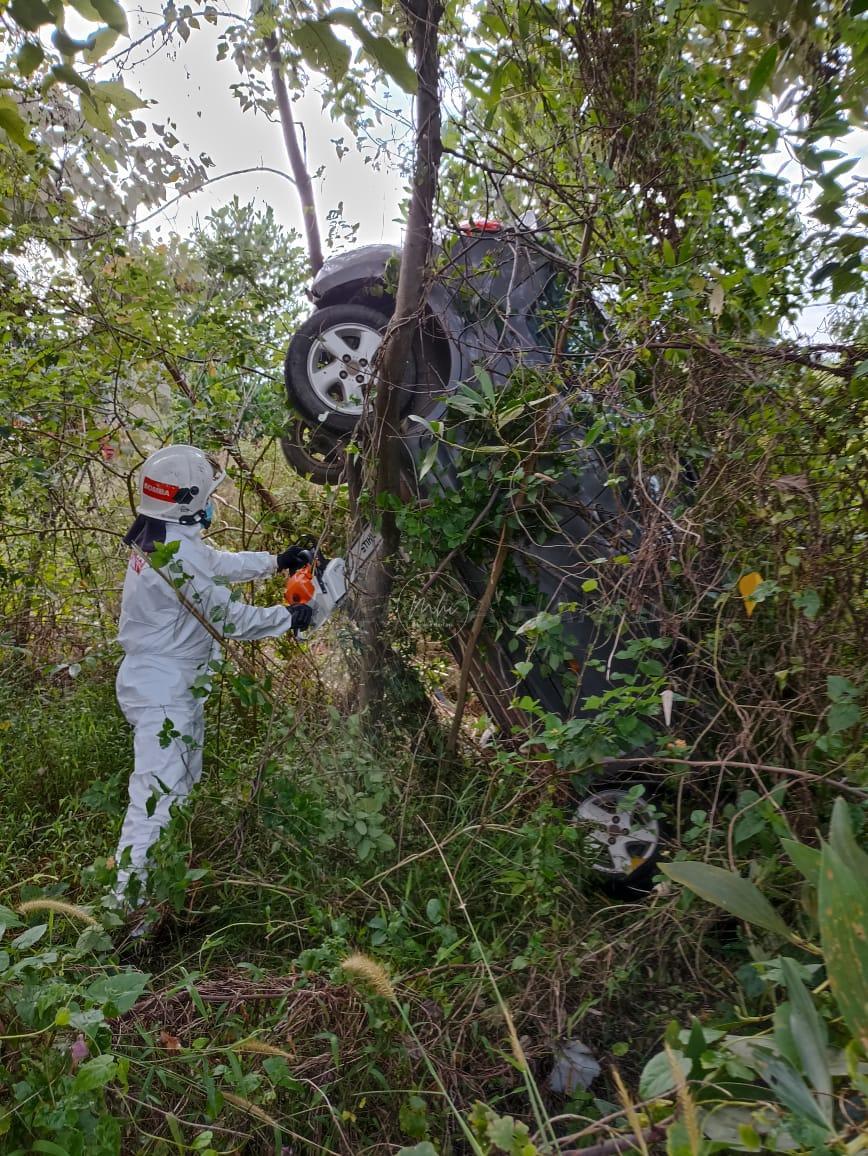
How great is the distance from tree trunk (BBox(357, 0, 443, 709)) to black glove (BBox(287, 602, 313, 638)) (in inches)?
10.2

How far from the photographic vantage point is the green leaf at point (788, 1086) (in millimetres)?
1312

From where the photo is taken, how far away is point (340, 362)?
12.7ft

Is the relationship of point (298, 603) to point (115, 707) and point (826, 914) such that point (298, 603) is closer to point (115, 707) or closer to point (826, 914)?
point (115, 707)

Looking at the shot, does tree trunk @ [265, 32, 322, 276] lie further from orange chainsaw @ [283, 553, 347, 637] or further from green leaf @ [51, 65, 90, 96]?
green leaf @ [51, 65, 90, 96]

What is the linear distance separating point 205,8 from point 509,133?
52.1 inches

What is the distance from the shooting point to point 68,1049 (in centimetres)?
203

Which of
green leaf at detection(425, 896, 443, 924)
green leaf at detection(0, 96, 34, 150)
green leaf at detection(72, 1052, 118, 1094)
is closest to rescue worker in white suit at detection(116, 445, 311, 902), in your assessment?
green leaf at detection(425, 896, 443, 924)

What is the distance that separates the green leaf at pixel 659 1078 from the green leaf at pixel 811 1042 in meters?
0.19

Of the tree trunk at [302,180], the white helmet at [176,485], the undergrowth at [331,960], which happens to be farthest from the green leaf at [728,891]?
the tree trunk at [302,180]

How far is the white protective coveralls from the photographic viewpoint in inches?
146

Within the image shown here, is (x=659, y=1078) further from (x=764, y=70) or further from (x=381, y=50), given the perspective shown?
(x=764, y=70)

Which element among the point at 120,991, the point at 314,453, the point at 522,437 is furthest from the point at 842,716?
the point at 314,453

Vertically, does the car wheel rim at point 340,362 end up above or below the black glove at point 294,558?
above

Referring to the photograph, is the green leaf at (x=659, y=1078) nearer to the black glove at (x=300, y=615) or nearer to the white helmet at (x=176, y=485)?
the black glove at (x=300, y=615)
